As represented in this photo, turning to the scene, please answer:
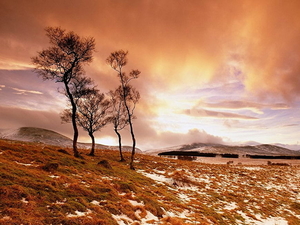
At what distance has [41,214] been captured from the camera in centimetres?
680

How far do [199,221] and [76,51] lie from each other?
24.7 m

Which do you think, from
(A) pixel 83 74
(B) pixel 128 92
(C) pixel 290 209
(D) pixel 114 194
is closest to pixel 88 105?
(A) pixel 83 74

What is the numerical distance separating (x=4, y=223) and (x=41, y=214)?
1296 mm

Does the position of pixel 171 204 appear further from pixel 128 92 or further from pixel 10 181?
pixel 128 92

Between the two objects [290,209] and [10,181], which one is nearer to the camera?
[10,181]

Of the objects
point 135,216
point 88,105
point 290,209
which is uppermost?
point 88,105

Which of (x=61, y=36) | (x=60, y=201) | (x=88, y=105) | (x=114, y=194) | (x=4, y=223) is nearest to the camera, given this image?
(x=4, y=223)

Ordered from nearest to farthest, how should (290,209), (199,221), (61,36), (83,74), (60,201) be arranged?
(60,201)
(199,221)
(290,209)
(61,36)
(83,74)

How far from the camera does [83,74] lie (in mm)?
28406

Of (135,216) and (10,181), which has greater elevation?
(10,181)

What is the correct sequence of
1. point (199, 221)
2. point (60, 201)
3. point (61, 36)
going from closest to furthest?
point (60, 201), point (199, 221), point (61, 36)

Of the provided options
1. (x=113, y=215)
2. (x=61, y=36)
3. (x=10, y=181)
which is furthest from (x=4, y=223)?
(x=61, y=36)

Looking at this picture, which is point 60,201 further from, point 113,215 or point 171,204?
point 171,204

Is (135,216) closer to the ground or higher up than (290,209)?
higher up
